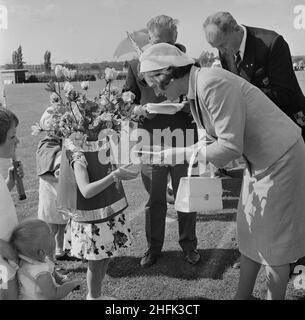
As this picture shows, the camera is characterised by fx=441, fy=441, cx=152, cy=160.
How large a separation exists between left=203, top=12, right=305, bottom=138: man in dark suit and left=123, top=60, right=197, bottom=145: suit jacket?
670mm


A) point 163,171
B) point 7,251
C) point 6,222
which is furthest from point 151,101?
point 7,251

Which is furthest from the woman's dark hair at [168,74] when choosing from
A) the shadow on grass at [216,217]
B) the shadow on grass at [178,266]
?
the shadow on grass at [216,217]

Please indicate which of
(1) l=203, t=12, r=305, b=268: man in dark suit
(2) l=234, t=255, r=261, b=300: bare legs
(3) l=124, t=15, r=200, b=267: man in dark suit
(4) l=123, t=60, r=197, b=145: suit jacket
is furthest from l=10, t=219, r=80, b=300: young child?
(1) l=203, t=12, r=305, b=268: man in dark suit

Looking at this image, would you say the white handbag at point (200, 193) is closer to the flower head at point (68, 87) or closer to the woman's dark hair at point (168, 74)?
the woman's dark hair at point (168, 74)

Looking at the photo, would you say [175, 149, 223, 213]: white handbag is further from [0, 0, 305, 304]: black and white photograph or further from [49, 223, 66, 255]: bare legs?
[49, 223, 66, 255]: bare legs

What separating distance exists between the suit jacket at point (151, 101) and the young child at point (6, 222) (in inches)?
56.8

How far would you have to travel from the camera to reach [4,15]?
350cm

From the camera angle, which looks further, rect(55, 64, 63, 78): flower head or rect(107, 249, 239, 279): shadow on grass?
rect(107, 249, 239, 279): shadow on grass

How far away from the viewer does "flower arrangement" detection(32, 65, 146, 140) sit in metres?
2.74

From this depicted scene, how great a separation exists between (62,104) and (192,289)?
1778mm

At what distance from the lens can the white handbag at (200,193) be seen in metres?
2.55

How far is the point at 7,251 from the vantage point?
2.39 m
